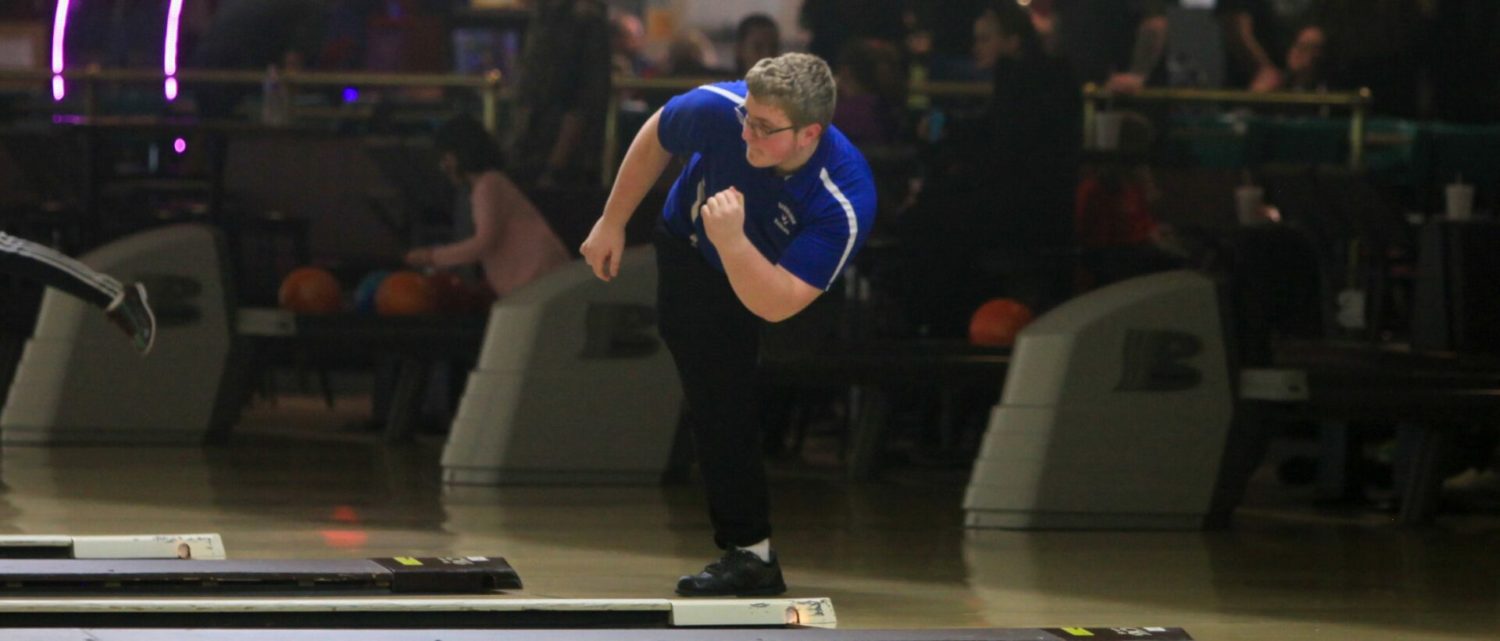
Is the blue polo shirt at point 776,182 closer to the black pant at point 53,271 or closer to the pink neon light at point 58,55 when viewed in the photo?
the black pant at point 53,271

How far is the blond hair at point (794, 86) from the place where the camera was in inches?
178

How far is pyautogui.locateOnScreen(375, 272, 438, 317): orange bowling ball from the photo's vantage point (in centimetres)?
884

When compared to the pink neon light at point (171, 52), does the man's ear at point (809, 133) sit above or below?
above

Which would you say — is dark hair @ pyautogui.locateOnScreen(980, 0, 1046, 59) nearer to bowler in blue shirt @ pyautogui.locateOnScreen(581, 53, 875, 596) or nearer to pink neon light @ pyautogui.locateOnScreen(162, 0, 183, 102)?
pink neon light @ pyautogui.locateOnScreen(162, 0, 183, 102)

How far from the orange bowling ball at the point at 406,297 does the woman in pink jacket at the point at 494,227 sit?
8.1 inches

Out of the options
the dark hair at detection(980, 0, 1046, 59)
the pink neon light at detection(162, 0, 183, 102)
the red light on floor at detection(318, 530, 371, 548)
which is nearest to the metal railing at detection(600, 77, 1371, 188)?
the dark hair at detection(980, 0, 1046, 59)

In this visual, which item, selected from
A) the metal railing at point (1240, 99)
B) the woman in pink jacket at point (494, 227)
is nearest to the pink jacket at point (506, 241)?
the woman in pink jacket at point (494, 227)

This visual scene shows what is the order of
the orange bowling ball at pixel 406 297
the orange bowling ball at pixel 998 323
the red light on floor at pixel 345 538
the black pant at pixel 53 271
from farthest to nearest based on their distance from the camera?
the orange bowling ball at pixel 406 297 < the orange bowling ball at pixel 998 323 < the black pant at pixel 53 271 < the red light on floor at pixel 345 538

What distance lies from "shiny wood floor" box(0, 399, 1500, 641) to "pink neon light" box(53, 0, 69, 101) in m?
2.88

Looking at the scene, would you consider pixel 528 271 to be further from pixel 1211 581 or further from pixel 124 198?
pixel 1211 581

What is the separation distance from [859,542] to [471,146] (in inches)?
115

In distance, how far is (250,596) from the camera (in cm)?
487

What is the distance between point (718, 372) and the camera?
504 cm

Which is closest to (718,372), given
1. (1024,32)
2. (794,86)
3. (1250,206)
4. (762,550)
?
(762,550)
